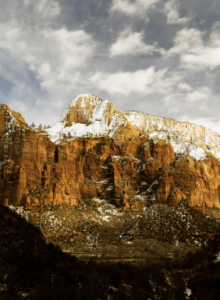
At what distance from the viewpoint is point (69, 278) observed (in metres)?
45.4

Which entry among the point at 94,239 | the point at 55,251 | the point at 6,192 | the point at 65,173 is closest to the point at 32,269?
the point at 55,251

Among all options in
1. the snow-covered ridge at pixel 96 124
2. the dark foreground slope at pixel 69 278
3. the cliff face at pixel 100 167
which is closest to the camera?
the dark foreground slope at pixel 69 278

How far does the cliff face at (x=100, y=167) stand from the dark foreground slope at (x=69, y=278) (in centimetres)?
4848

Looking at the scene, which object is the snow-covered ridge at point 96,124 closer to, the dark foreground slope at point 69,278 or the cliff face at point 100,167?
the cliff face at point 100,167

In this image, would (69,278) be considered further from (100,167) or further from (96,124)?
(96,124)

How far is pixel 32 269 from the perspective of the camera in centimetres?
4141

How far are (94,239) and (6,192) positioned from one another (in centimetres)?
3201

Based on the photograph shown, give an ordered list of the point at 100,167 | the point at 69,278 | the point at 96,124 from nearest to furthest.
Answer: the point at 69,278 → the point at 100,167 → the point at 96,124

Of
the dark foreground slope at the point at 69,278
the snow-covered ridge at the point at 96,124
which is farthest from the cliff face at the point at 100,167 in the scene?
the dark foreground slope at the point at 69,278

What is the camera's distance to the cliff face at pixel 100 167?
10444 centimetres

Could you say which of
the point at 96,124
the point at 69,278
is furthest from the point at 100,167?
the point at 69,278

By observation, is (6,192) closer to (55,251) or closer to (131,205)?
(131,205)

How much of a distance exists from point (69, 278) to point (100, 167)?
77092mm

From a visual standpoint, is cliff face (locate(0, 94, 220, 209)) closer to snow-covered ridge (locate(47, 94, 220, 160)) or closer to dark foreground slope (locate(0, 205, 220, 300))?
snow-covered ridge (locate(47, 94, 220, 160))
